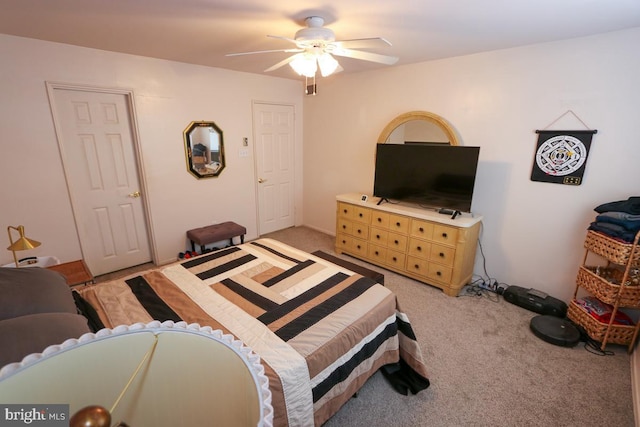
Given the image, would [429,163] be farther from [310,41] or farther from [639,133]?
[310,41]

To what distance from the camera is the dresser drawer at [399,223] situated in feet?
10.7

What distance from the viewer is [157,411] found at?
46cm

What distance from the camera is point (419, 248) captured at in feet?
10.5

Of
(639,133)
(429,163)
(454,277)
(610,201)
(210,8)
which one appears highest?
(210,8)

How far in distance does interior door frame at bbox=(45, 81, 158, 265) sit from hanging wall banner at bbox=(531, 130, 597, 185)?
13.4ft

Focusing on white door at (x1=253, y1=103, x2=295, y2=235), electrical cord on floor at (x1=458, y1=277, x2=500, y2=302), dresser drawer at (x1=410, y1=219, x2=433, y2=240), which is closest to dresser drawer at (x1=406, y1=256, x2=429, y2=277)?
dresser drawer at (x1=410, y1=219, x2=433, y2=240)

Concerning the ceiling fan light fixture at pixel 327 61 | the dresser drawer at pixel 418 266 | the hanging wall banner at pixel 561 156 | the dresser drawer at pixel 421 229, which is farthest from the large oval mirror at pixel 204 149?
the hanging wall banner at pixel 561 156

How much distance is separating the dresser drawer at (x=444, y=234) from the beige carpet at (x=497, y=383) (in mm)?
701

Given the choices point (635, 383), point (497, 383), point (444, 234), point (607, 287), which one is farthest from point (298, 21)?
point (635, 383)

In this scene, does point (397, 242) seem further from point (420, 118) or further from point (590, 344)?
point (590, 344)

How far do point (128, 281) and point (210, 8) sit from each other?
1.88m

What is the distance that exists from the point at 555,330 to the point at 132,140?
4516mm

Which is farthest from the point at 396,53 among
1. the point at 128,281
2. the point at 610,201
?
the point at 128,281

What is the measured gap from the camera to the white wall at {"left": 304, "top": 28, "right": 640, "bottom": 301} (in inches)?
92.7
